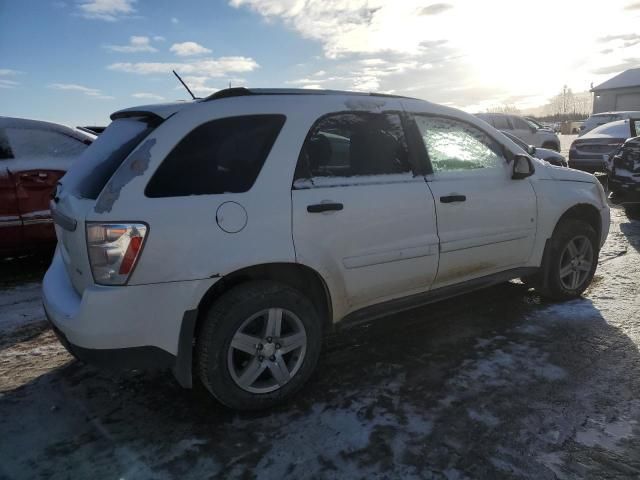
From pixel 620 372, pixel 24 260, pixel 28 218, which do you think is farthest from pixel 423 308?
pixel 24 260

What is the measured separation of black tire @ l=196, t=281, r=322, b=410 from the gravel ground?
10 cm

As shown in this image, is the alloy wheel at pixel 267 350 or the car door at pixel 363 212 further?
the car door at pixel 363 212

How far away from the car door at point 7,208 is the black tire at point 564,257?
5.05 metres

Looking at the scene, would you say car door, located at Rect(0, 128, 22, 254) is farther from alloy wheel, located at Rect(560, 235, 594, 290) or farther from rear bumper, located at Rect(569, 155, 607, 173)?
rear bumper, located at Rect(569, 155, 607, 173)

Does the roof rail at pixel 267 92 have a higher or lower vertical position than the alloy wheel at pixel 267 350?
higher

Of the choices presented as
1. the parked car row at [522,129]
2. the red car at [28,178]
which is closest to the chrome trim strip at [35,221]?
the red car at [28,178]

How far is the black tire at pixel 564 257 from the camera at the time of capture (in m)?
4.21

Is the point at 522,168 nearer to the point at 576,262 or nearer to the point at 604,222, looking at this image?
the point at 576,262

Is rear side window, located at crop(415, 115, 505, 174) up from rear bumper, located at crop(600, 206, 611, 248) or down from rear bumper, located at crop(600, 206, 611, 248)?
up

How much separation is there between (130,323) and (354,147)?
1.62 meters

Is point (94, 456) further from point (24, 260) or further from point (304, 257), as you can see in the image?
point (24, 260)

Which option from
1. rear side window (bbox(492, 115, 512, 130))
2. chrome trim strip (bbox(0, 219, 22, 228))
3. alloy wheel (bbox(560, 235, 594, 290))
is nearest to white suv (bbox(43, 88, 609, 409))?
alloy wheel (bbox(560, 235, 594, 290))

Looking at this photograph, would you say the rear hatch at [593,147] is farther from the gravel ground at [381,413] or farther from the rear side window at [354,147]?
the rear side window at [354,147]

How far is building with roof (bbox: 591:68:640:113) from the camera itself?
4503 centimetres
